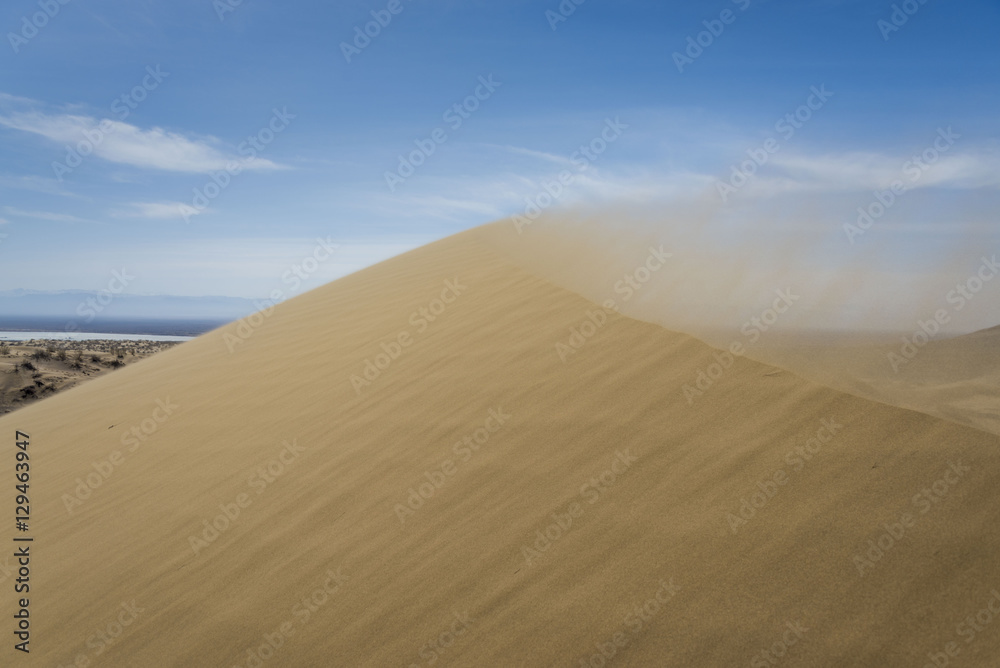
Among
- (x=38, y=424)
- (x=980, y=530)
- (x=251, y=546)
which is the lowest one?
(x=980, y=530)

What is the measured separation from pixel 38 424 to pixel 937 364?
11.3 meters

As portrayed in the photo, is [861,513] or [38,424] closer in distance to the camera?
[861,513]

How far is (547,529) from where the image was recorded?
128 inches

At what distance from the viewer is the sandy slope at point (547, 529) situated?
8.33ft

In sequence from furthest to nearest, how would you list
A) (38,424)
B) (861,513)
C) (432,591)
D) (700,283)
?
(38,424), (700,283), (432,591), (861,513)

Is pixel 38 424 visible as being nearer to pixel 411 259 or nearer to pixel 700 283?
pixel 411 259

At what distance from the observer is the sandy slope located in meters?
2.54

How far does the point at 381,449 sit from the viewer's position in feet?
15.0

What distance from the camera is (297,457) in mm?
4934

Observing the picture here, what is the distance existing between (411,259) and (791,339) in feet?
30.2

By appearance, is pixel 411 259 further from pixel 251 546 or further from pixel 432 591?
pixel 432 591

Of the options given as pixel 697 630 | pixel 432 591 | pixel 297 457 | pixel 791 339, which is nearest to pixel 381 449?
pixel 297 457

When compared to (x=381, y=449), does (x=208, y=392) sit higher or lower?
higher

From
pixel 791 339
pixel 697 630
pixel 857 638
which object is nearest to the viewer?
pixel 857 638
